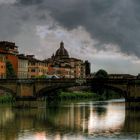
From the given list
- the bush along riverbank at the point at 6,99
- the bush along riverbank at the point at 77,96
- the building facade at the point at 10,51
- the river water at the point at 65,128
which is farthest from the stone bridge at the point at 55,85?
the building facade at the point at 10,51

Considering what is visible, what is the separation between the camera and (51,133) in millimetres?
52438

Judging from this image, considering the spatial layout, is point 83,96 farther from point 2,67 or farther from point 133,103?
point 133,103

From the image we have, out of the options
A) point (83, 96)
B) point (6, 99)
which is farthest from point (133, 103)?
point (83, 96)

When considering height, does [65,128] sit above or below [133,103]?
below

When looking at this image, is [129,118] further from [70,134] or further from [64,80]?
[64,80]

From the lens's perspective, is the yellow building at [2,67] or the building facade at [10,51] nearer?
the yellow building at [2,67]

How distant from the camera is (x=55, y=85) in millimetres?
93125

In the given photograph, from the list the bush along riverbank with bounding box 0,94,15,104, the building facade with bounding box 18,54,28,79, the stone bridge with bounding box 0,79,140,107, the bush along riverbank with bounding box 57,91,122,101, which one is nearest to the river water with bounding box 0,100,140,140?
the stone bridge with bounding box 0,79,140,107

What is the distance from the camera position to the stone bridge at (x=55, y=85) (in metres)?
88.8

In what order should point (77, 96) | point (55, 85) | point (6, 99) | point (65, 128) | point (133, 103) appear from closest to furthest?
point (65, 128), point (133, 103), point (55, 85), point (6, 99), point (77, 96)

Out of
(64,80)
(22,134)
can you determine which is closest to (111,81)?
(64,80)

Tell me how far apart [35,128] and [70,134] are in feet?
22.1

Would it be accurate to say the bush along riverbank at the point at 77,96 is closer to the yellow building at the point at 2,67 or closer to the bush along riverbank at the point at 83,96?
the bush along riverbank at the point at 83,96

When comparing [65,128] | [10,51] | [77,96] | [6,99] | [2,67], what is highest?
[10,51]
